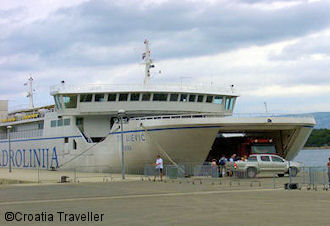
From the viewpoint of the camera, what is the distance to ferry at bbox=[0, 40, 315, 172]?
27.1 metres

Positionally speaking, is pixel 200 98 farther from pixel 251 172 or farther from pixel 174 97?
pixel 251 172

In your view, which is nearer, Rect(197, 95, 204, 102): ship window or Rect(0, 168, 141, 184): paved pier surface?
Rect(0, 168, 141, 184): paved pier surface

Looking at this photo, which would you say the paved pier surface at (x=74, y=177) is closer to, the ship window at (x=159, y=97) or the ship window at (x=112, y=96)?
the ship window at (x=112, y=96)

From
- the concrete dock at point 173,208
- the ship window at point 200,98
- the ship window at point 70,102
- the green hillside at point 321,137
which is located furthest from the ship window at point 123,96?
the green hillside at point 321,137

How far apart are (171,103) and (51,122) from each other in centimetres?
1003

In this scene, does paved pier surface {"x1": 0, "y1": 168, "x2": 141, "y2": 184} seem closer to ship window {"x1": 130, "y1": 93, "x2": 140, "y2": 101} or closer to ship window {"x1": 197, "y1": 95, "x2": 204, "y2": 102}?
ship window {"x1": 130, "y1": 93, "x2": 140, "y2": 101}

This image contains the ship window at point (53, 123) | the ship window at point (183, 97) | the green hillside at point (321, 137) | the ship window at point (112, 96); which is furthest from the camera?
the green hillside at point (321, 137)

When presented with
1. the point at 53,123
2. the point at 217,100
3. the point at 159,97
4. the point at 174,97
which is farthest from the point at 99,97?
the point at 217,100

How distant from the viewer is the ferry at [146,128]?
2714 centimetres

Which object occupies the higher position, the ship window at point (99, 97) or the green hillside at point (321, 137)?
the green hillside at point (321, 137)

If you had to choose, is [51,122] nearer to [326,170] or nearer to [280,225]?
[326,170]

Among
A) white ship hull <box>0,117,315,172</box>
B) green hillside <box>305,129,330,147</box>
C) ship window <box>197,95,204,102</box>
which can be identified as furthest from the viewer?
green hillside <box>305,129,330,147</box>

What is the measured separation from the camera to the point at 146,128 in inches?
1104

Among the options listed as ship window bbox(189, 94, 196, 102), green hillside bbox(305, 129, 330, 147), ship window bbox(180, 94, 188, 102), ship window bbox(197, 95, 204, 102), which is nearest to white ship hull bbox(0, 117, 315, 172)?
ship window bbox(197, 95, 204, 102)
